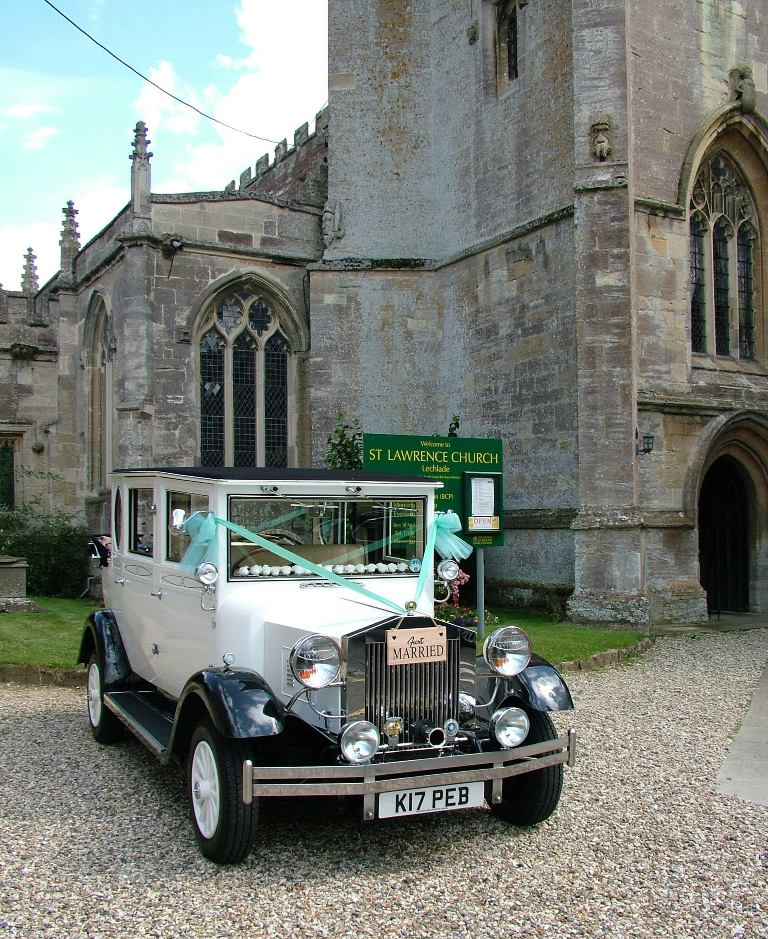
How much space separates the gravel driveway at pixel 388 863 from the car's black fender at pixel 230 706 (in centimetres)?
63

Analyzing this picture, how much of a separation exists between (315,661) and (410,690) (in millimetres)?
544

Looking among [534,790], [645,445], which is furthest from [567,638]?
[534,790]

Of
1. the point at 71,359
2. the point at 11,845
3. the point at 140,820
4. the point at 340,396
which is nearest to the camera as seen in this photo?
the point at 11,845

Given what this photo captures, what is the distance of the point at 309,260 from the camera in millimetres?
17031

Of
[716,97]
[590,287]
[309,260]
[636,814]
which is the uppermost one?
[716,97]

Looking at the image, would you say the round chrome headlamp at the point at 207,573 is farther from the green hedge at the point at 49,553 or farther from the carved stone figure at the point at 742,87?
the carved stone figure at the point at 742,87

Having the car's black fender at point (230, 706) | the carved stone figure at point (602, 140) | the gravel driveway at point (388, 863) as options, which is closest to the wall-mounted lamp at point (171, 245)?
the carved stone figure at point (602, 140)

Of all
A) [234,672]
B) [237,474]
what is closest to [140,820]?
[234,672]

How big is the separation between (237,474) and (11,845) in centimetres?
226

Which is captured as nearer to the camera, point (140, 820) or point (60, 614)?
point (140, 820)

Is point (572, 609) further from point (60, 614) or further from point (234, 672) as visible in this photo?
point (234, 672)

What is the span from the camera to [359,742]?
13.9 ft

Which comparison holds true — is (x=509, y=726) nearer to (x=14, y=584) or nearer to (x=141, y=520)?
(x=141, y=520)

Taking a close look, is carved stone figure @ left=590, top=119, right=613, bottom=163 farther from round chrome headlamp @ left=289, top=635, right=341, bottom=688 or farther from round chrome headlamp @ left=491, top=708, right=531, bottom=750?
round chrome headlamp @ left=289, top=635, right=341, bottom=688
